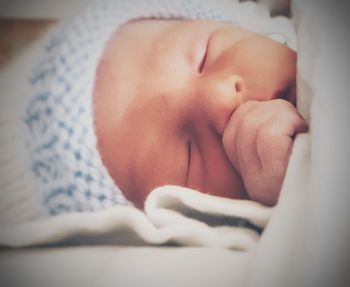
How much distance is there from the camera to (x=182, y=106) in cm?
45

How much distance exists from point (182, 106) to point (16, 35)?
0.90 ft

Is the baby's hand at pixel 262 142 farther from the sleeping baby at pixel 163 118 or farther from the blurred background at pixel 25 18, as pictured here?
the blurred background at pixel 25 18

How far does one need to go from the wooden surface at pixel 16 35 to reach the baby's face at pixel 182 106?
148 mm

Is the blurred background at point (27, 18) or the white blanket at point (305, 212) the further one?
the blurred background at point (27, 18)

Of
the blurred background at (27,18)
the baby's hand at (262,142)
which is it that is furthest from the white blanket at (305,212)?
the blurred background at (27,18)

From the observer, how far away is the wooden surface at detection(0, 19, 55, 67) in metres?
0.55

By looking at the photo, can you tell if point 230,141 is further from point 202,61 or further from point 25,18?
point 25,18

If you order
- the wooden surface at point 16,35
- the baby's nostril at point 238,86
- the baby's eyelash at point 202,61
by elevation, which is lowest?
the baby's nostril at point 238,86

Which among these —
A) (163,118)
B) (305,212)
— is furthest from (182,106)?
(305,212)

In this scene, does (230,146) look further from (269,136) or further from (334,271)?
(334,271)

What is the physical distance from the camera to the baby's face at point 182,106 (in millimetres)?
444

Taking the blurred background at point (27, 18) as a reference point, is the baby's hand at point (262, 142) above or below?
below

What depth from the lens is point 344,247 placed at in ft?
1.12

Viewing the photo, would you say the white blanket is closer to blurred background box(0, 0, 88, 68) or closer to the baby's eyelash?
the baby's eyelash
